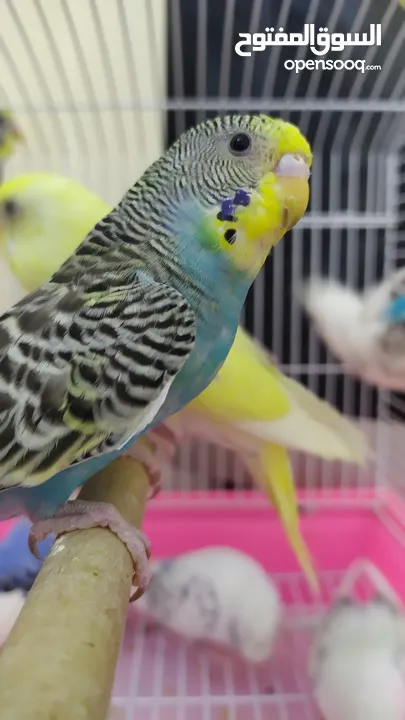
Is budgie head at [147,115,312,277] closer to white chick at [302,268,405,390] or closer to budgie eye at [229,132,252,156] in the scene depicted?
budgie eye at [229,132,252,156]

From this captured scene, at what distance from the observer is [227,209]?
541 millimetres

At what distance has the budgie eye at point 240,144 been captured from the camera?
1.78 ft

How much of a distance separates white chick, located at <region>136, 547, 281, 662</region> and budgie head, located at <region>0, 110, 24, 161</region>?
776mm

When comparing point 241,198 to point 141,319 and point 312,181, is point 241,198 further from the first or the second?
point 312,181

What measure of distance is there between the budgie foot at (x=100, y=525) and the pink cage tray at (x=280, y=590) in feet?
0.62

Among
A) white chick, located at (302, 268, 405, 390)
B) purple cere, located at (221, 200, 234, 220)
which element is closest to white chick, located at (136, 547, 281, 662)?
white chick, located at (302, 268, 405, 390)

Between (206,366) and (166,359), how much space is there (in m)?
0.08

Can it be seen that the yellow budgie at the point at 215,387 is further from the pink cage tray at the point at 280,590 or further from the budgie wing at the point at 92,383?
the budgie wing at the point at 92,383

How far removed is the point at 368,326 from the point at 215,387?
1.10ft

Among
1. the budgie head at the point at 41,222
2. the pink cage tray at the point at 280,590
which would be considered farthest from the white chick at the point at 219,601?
the budgie head at the point at 41,222

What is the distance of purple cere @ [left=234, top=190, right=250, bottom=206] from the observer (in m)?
0.53

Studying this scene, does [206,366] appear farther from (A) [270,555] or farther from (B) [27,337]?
(A) [270,555]

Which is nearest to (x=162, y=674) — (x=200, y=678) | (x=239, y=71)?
(x=200, y=678)

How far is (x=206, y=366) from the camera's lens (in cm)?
59
